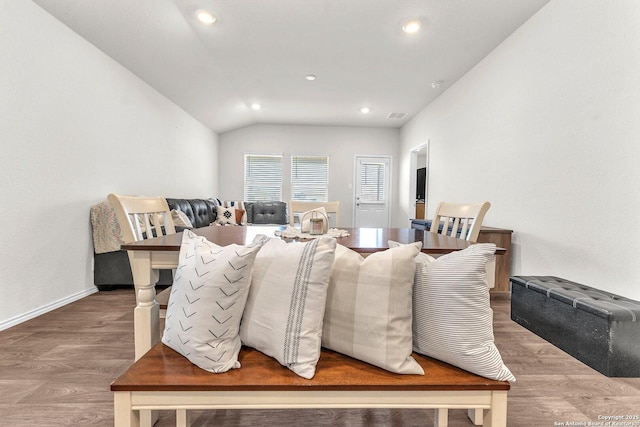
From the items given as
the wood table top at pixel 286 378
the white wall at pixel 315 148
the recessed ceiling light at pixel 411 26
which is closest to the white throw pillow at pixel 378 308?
the wood table top at pixel 286 378

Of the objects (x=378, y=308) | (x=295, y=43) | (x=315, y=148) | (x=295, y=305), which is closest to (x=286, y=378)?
(x=295, y=305)

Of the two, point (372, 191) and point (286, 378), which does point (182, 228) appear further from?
point (372, 191)

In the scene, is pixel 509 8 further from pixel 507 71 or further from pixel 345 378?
pixel 345 378

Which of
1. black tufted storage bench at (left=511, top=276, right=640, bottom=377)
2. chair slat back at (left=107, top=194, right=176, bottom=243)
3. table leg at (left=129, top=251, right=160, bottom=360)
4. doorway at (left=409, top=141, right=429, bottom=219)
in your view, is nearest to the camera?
table leg at (left=129, top=251, right=160, bottom=360)

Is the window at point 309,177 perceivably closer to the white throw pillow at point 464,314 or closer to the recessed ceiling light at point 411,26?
the recessed ceiling light at point 411,26

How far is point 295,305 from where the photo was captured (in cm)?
88

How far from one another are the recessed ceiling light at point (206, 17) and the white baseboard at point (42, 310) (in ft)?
9.28

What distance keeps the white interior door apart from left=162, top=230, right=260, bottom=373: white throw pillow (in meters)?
6.00

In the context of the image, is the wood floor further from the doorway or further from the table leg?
the doorway

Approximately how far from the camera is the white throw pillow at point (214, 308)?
875 mm

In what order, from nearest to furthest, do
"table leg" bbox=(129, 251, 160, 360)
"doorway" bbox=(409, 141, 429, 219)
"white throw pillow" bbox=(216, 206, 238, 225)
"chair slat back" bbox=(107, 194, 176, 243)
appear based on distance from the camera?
1. "table leg" bbox=(129, 251, 160, 360)
2. "chair slat back" bbox=(107, 194, 176, 243)
3. "white throw pillow" bbox=(216, 206, 238, 225)
4. "doorway" bbox=(409, 141, 429, 219)

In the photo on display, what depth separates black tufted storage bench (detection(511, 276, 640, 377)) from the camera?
1.56 metres

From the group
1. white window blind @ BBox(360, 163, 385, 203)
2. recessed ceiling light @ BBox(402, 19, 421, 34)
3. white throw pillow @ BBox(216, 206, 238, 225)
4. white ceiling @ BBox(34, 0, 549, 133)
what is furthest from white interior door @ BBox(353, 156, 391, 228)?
recessed ceiling light @ BBox(402, 19, 421, 34)

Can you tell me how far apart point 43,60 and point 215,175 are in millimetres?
4134
